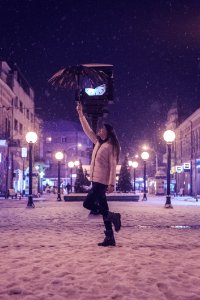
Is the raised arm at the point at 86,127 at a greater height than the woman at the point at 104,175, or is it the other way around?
the raised arm at the point at 86,127

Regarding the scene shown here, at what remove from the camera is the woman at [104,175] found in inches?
289

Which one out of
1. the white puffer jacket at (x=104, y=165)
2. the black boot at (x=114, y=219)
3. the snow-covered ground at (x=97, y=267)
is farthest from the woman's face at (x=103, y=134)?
the snow-covered ground at (x=97, y=267)

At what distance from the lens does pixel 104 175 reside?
7367 millimetres

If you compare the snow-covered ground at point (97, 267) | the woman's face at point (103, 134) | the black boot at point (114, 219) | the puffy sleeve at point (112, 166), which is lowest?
the snow-covered ground at point (97, 267)

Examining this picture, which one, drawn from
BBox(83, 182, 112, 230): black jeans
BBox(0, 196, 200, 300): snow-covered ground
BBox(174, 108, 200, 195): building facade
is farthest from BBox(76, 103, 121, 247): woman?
BBox(174, 108, 200, 195): building facade

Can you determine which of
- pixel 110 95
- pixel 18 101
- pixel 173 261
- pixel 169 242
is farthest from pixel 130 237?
pixel 18 101

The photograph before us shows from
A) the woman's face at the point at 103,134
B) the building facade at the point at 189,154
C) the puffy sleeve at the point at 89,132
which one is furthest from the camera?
the building facade at the point at 189,154

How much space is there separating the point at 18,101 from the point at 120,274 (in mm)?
54625

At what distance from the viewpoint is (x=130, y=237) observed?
873 cm

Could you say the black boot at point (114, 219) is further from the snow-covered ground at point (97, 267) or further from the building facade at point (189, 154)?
the building facade at point (189, 154)

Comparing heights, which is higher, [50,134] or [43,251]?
[50,134]

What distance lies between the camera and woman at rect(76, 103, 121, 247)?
24.1 feet

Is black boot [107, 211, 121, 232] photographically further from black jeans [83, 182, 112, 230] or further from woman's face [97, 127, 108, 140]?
woman's face [97, 127, 108, 140]

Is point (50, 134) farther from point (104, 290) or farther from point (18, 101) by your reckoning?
point (104, 290)
